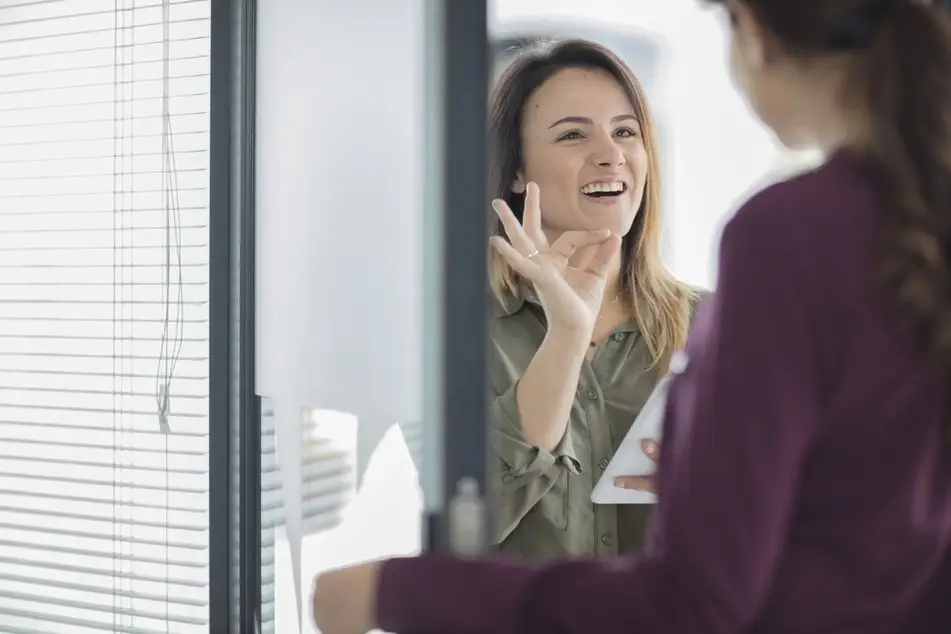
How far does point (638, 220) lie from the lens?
1.38 metres

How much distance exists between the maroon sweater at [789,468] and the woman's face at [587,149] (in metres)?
0.71

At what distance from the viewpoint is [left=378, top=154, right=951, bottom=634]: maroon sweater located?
1.92 ft

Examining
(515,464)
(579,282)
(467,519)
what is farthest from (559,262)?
(467,519)

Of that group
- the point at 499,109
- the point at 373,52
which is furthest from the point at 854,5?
the point at 373,52

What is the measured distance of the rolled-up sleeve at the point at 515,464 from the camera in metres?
1.25

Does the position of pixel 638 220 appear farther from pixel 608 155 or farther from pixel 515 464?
pixel 515 464

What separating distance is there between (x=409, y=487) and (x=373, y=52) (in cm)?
67

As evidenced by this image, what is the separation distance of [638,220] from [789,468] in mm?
831

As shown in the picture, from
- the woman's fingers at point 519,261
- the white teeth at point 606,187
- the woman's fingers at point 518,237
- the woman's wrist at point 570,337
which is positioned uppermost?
the white teeth at point 606,187

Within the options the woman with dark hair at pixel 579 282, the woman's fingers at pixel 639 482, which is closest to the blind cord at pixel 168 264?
the woman with dark hair at pixel 579 282

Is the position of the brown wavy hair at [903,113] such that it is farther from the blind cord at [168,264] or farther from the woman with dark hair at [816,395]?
the blind cord at [168,264]

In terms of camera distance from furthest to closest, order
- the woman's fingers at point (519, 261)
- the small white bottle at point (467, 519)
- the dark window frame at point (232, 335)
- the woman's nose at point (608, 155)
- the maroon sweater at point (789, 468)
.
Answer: the dark window frame at point (232, 335) → the woman's nose at point (608, 155) → the woman's fingers at point (519, 261) → the small white bottle at point (467, 519) → the maroon sweater at point (789, 468)

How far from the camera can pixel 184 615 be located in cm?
159

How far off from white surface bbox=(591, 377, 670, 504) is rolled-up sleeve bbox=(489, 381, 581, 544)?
51 mm
